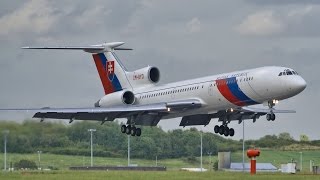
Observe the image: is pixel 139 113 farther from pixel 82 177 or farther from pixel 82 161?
pixel 82 177

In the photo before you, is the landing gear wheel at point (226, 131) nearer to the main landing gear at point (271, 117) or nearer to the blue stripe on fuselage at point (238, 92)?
the blue stripe on fuselage at point (238, 92)

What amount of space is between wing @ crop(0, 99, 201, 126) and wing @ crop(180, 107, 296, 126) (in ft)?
8.82

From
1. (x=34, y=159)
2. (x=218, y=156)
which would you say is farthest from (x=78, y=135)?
(x=218, y=156)

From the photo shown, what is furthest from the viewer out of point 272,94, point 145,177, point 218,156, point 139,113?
point 218,156

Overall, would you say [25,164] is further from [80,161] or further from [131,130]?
[131,130]

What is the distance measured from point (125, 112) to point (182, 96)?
5022mm

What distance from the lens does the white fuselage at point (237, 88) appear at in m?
77.2

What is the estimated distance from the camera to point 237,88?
79.1 meters

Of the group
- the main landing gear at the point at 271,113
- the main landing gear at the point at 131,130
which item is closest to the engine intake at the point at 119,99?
the main landing gear at the point at 131,130

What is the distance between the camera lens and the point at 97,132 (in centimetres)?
9556

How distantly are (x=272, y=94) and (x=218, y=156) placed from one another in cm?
2806

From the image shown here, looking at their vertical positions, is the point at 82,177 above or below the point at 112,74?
below

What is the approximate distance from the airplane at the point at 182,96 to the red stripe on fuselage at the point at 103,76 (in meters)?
0.08

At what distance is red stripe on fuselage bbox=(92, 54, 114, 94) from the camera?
9306 centimetres
